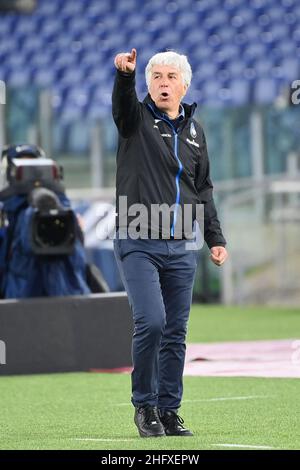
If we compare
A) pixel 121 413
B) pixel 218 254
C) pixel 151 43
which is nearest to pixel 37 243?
pixel 121 413

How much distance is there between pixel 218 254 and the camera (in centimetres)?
625

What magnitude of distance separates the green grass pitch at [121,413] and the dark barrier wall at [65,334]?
137 mm

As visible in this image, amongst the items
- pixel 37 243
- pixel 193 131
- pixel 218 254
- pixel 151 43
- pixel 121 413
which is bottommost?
pixel 121 413

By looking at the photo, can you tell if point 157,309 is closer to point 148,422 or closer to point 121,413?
point 148,422

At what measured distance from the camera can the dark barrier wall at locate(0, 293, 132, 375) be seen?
9.62 m

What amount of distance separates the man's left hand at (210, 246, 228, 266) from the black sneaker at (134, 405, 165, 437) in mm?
765

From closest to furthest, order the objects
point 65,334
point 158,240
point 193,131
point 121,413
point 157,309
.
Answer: point 157,309
point 158,240
point 193,131
point 121,413
point 65,334

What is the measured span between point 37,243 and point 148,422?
13.4 feet

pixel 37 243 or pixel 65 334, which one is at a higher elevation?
pixel 37 243

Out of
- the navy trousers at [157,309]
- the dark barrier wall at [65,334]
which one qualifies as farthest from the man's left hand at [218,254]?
the dark barrier wall at [65,334]

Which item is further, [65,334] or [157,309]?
[65,334]

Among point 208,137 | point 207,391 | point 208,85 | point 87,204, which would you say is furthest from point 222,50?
point 207,391

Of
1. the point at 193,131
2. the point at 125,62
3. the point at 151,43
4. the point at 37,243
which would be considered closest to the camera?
Result: the point at 125,62

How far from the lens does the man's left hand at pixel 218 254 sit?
623 centimetres
